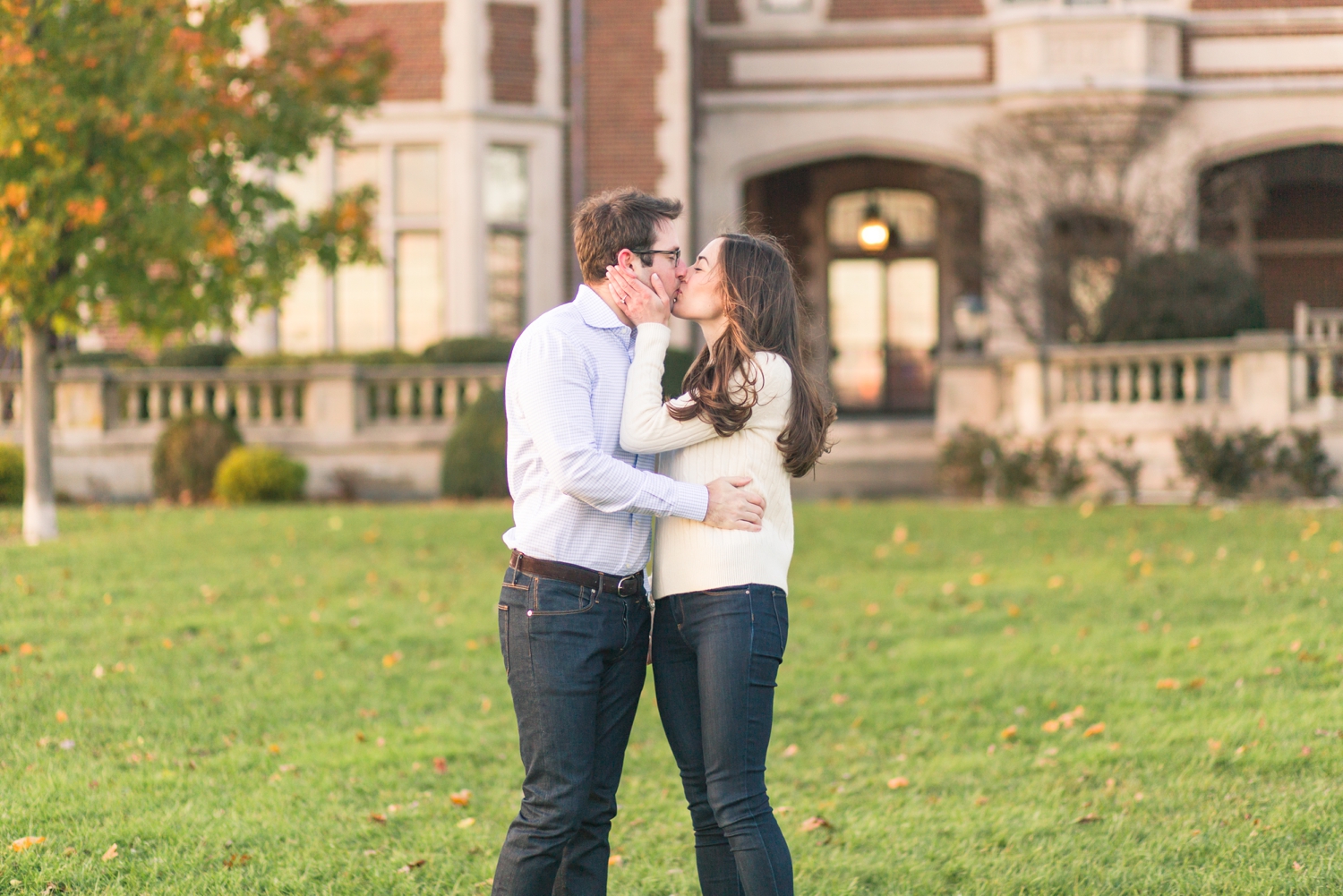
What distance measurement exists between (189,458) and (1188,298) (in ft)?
34.7

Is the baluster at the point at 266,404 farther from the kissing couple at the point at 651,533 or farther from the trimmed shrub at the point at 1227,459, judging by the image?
the kissing couple at the point at 651,533

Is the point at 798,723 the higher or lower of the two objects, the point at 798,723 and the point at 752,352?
the lower

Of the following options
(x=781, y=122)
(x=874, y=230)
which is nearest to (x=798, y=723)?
(x=781, y=122)

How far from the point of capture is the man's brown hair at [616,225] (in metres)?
3.02

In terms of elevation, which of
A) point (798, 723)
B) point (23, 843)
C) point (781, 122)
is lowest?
point (798, 723)

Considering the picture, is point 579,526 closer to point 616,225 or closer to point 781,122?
point 616,225

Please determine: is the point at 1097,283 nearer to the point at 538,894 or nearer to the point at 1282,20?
the point at 1282,20

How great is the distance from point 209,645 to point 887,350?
49.6 feet

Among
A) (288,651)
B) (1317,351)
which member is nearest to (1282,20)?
(1317,351)

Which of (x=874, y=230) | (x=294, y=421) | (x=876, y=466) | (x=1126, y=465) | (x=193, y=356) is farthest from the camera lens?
(x=874, y=230)

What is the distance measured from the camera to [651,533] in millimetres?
3143

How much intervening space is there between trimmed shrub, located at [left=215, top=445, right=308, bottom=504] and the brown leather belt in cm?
1129

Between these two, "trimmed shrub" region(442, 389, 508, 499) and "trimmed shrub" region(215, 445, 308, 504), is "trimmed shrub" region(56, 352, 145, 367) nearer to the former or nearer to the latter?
"trimmed shrub" region(215, 445, 308, 504)

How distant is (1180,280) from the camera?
1438 cm
